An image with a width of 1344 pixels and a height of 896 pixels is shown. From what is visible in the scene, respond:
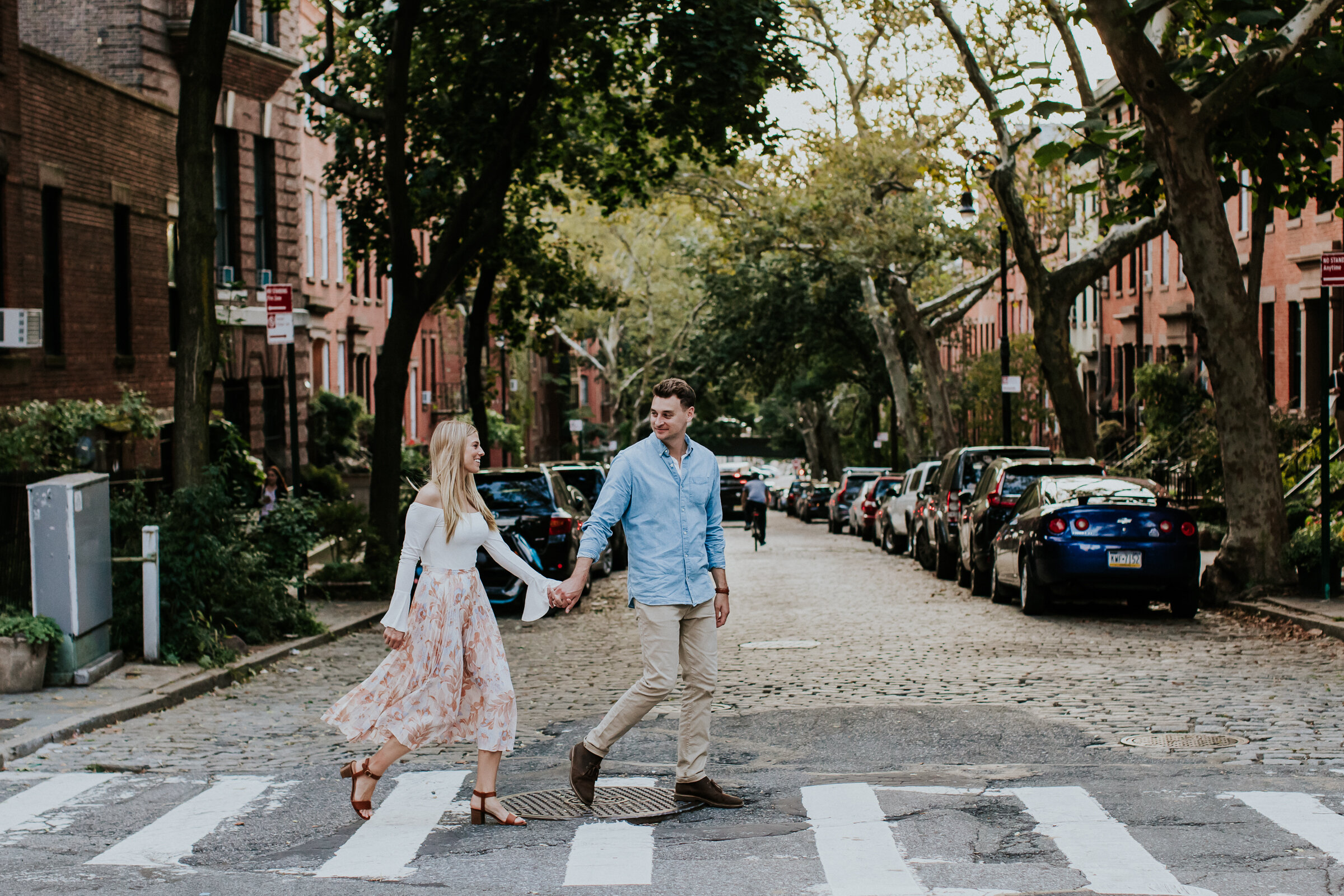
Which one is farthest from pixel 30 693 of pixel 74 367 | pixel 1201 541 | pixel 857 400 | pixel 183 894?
pixel 857 400

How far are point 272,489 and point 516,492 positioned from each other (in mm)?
7145

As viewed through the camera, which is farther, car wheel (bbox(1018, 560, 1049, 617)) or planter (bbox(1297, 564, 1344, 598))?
car wheel (bbox(1018, 560, 1049, 617))

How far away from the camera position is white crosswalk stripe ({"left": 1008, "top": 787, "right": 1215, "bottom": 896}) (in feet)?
19.0

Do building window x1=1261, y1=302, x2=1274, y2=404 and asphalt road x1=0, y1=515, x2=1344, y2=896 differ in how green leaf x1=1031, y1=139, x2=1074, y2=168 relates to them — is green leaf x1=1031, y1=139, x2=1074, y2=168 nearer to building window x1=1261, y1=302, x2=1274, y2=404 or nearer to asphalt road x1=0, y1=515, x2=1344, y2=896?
asphalt road x1=0, y1=515, x2=1344, y2=896

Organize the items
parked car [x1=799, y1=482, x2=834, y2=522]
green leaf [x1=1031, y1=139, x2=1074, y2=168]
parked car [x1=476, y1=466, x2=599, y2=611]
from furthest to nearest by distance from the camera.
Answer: parked car [x1=799, y1=482, x2=834, y2=522]
parked car [x1=476, y1=466, x2=599, y2=611]
green leaf [x1=1031, y1=139, x2=1074, y2=168]

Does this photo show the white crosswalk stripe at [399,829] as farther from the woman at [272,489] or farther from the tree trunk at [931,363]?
the tree trunk at [931,363]

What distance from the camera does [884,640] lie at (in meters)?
15.1

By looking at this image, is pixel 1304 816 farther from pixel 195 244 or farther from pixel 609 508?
pixel 195 244

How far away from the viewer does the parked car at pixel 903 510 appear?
28969 mm

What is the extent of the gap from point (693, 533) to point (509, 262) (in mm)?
24074

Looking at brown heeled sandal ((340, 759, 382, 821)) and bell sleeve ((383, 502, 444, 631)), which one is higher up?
bell sleeve ((383, 502, 444, 631))

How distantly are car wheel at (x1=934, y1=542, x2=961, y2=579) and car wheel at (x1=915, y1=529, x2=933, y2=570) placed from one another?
126cm

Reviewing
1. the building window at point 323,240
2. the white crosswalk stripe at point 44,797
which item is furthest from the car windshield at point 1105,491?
the building window at point 323,240

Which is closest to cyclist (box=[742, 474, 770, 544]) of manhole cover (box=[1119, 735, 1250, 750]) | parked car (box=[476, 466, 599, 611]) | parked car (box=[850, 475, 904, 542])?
parked car (box=[850, 475, 904, 542])
